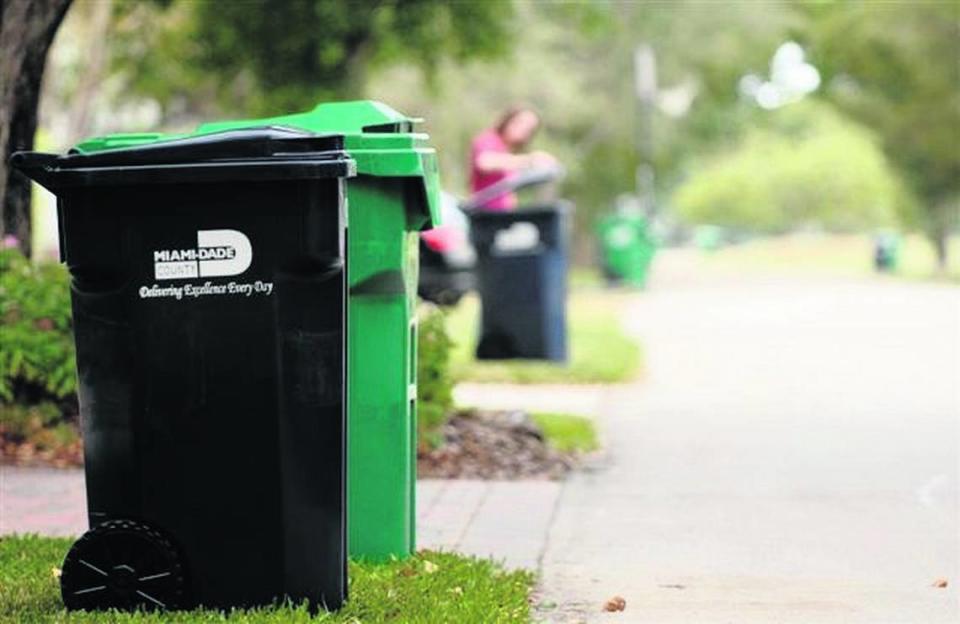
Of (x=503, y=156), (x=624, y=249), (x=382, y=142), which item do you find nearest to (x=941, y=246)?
(x=624, y=249)

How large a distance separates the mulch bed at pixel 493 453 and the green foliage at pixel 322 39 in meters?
8.11

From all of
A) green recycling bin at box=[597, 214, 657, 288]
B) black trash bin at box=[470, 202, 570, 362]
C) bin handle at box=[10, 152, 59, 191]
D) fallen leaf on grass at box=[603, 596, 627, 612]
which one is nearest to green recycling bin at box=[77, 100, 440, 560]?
fallen leaf on grass at box=[603, 596, 627, 612]

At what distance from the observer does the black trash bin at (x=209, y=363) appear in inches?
223

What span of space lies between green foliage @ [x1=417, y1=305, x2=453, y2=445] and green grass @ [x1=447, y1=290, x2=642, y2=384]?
0.18 metres

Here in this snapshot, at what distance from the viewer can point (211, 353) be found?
570 cm

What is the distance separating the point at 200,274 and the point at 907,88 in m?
39.4

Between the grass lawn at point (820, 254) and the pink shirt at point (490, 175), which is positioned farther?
the grass lawn at point (820, 254)

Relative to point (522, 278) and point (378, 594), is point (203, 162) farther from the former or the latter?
point (522, 278)

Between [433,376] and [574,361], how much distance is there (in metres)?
6.14

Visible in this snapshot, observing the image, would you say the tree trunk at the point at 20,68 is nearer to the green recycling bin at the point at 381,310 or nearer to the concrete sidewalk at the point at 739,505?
the concrete sidewalk at the point at 739,505

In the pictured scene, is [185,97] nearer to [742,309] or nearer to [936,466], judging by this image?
[742,309]

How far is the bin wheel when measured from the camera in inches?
227

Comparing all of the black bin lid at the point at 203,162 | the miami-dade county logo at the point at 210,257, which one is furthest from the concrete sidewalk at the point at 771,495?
the black bin lid at the point at 203,162

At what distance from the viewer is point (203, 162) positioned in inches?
223
